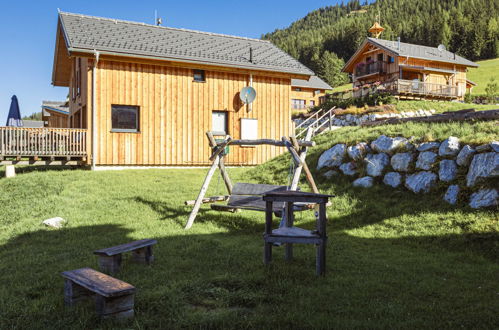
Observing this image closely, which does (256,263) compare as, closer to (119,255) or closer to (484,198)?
(119,255)

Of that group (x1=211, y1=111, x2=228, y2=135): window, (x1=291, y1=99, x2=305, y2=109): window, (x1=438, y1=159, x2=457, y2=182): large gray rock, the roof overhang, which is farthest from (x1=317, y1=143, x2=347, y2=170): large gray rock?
(x1=291, y1=99, x2=305, y2=109): window

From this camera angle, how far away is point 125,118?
1752 cm

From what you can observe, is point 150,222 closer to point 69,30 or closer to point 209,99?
point 209,99

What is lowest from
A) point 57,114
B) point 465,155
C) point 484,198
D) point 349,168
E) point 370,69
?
point 484,198

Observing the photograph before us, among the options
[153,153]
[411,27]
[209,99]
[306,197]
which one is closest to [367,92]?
[209,99]

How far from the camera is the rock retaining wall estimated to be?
8.56m

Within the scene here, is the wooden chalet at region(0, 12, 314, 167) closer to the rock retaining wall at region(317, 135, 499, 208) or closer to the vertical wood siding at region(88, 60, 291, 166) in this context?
the vertical wood siding at region(88, 60, 291, 166)

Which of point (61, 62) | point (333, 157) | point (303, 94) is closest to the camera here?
point (333, 157)

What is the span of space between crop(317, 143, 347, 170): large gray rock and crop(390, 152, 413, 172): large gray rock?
2043mm

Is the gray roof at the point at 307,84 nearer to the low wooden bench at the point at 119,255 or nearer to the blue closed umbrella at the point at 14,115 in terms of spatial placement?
the blue closed umbrella at the point at 14,115

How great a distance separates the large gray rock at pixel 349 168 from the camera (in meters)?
11.9

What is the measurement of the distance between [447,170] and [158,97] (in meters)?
12.4

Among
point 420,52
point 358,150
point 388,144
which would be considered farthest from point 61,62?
point 420,52

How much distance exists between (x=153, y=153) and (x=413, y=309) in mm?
14750
